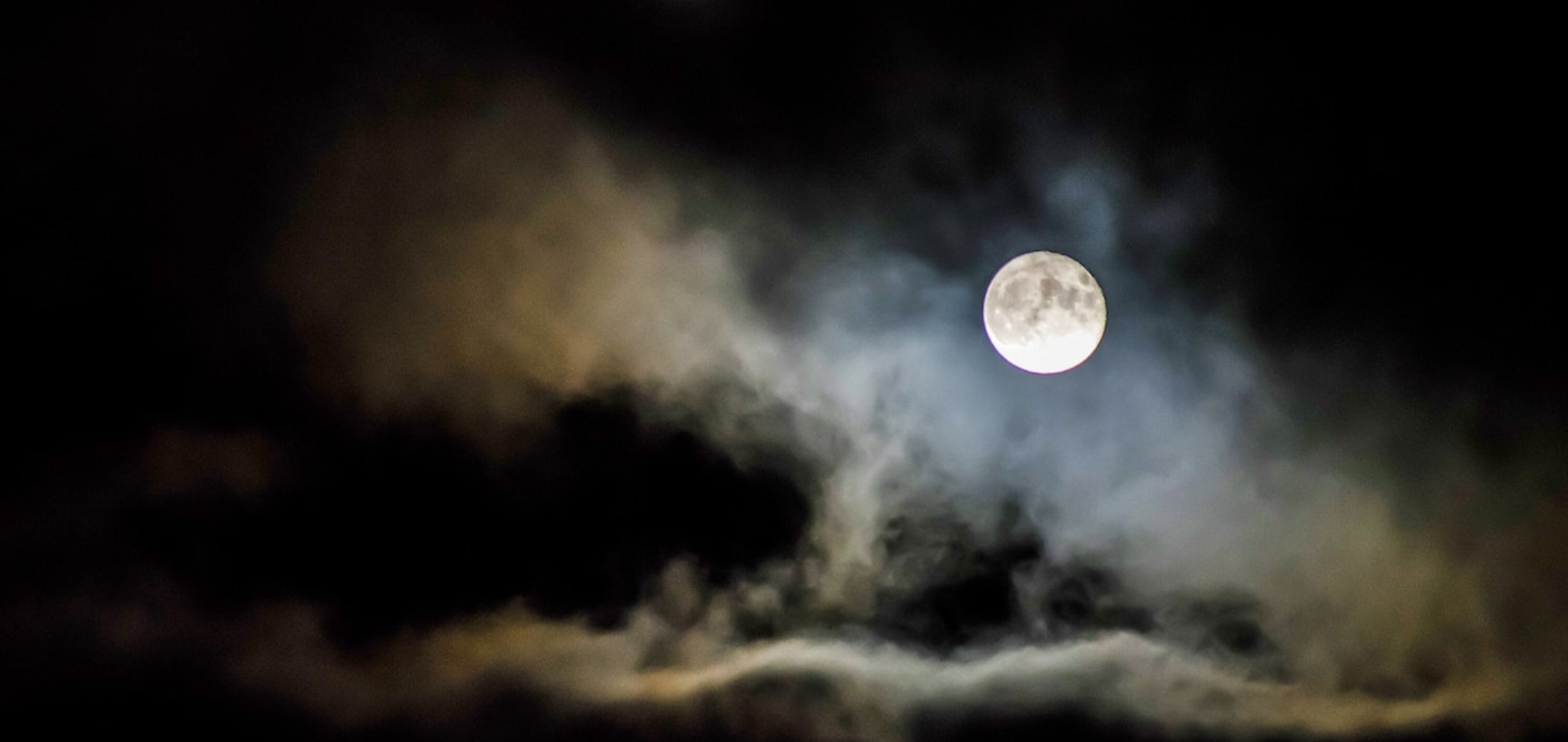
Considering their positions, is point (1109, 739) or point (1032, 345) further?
point (1109, 739)

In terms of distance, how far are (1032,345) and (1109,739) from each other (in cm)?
10339

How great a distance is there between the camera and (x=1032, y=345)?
18.0 metres

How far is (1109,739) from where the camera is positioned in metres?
102
